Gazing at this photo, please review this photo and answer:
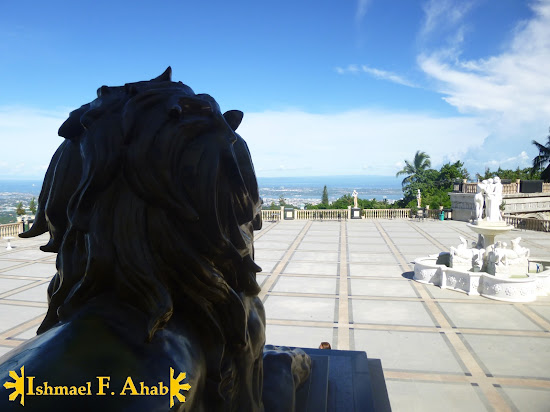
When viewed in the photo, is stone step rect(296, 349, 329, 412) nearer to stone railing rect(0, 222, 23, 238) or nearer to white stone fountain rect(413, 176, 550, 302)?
white stone fountain rect(413, 176, 550, 302)

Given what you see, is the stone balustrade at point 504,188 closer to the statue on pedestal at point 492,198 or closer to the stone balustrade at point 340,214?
the stone balustrade at point 340,214

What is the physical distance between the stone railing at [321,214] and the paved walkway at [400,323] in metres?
12.4

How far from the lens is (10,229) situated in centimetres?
1944

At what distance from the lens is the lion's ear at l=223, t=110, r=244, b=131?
1622 mm

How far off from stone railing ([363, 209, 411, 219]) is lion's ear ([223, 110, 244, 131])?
26538 mm

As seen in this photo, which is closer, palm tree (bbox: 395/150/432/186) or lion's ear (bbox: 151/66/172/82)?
lion's ear (bbox: 151/66/172/82)

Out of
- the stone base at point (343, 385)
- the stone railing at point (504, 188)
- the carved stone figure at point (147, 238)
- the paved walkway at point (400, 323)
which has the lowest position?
the paved walkway at point (400, 323)

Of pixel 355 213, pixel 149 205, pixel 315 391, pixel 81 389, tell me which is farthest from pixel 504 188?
pixel 81 389

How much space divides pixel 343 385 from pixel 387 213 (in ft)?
84.6

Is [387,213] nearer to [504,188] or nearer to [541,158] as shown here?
[504,188]

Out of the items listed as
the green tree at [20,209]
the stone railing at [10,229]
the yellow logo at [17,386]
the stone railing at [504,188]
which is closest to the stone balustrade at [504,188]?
the stone railing at [504,188]

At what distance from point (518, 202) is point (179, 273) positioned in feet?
98.1

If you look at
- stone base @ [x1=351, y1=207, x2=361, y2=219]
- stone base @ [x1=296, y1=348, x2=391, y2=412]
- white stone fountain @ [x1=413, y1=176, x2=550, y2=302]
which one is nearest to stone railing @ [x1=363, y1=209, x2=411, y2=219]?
stone base @ [x1=351, y1=207, x2=361, y2=219]

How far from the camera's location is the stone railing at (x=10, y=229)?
18.7 meters
